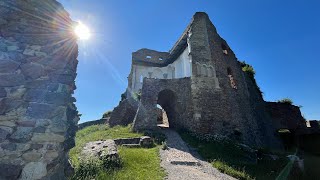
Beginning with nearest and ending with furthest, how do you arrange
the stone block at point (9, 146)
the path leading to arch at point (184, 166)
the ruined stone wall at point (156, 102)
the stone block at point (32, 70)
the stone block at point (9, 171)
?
1. the stone block at point (9, 171)
2. the stone block at point (9, 146)
3. the stone block at point (32, 70)
4. the path leading to arch at point (184, 166)
5. the ruined stone wall at point (156, 102)

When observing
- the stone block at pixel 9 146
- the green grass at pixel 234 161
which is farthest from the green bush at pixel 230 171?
the stone block at pixel 9 146

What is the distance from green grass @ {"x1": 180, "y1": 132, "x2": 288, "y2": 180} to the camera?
9.34m

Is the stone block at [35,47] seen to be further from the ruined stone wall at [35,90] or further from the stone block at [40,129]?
the stone block at [40,129]

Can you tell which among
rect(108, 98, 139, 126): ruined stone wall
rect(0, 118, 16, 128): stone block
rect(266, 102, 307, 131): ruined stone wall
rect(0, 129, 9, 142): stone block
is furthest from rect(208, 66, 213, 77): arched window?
rect(0, 129, 9, 142): stone block

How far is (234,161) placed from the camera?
11.1 meters

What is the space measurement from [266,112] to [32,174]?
77.8 feet

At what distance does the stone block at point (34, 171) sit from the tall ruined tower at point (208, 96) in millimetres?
12118

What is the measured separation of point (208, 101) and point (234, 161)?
263 inches

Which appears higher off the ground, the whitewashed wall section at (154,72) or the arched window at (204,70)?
the whitewashed wall section at (154,72)

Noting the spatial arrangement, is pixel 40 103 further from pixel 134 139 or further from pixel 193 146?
pixel 193 146

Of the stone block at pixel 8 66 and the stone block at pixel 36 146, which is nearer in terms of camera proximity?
the stone block at pixel 36 146

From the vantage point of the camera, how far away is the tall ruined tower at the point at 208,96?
54.5 ft

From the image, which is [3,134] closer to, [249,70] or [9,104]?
[9,104]

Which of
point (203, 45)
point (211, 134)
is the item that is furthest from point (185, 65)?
point (211, 134)
